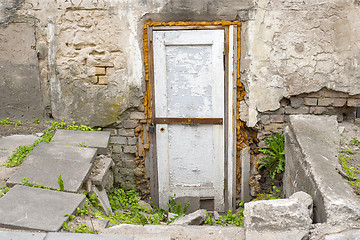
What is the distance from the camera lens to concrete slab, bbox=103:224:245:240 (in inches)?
114

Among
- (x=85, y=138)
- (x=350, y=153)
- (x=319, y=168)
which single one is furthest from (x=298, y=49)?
(x=85, y=138)

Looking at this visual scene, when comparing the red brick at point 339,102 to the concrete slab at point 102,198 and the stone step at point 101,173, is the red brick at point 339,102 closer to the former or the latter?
the stone step at point 101,173

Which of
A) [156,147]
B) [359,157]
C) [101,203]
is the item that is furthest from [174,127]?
[359,157]

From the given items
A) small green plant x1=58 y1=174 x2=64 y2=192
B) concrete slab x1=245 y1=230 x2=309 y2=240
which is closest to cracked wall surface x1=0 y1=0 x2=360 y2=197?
small green plant x1=58 y1=174 x2=64 y2=192

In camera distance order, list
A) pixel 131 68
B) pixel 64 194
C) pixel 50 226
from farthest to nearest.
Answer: pixel 131 68 → pixel 64 194 → pixel 50 226

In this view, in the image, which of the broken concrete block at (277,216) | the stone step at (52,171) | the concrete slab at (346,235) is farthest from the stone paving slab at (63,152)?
the concrete slab at (346,235)

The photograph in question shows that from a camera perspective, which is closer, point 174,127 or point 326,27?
point 326,27

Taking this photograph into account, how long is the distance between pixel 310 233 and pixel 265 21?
2.68 meters

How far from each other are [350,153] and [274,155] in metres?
1.08

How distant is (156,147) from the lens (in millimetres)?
4992

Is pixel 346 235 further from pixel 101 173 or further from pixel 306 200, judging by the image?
pixel 101 173

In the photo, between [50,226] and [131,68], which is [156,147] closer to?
[131,68]

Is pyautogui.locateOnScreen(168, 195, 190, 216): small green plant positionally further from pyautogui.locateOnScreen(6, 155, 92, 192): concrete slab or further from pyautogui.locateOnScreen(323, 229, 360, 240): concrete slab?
pyautogui.locateOnScreen(323, 229, 360, 240): concrete slab

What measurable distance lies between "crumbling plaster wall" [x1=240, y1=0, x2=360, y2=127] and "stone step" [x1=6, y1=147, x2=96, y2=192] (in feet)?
7.41
